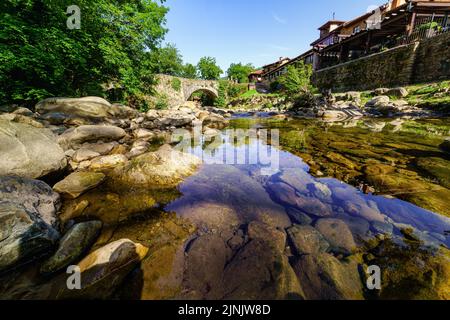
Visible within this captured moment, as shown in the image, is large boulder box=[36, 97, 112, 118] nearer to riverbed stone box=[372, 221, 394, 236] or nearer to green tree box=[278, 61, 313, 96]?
riverbed stone box=[372, 221, 394, 236]

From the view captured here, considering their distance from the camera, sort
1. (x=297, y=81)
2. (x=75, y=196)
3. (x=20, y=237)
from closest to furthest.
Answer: (x=20, y=237), (x=75, y=196), (x=297, y=81)

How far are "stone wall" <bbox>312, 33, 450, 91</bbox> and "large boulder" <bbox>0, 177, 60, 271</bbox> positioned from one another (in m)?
20.8

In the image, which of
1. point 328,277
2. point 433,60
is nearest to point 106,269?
point 328,277

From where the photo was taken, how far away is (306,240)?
1.98 meters

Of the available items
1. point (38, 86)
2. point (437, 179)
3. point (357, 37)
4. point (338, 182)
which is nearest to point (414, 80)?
point (357, 37)

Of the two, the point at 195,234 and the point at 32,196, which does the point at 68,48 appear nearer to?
the point at 32,196

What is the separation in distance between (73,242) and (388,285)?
2823 mm

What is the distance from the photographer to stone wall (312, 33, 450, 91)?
12.9 meters

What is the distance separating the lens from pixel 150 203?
2.81m

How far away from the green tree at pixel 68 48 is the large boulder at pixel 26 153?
4.58m

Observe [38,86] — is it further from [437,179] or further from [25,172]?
[437,179]

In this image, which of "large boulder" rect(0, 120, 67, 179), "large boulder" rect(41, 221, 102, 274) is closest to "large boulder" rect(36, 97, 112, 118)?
"large boulder" rect(0, 120, 67, 179)

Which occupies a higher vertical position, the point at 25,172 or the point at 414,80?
the point at 414,80

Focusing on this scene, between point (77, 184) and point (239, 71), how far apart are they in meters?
68.9
